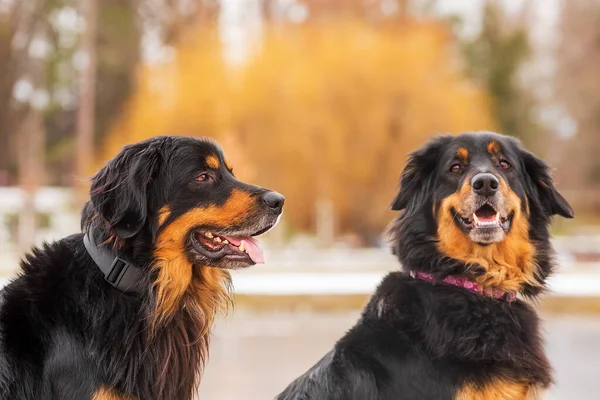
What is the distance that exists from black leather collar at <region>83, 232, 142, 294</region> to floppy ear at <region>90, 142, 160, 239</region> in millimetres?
123

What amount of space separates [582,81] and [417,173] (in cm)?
4018

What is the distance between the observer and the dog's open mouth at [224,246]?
14.4 ft

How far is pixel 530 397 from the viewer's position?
13.8 feet

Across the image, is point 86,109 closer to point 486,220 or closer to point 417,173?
point 417,173

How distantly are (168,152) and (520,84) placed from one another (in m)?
37.8

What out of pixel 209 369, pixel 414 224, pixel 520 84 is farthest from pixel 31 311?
pixel 520 84

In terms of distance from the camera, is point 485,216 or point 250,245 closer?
point 250,245

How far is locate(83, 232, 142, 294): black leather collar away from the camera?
4039 mm

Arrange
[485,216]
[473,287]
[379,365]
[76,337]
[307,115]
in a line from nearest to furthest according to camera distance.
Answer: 1. [76,337]
2. [379,365]
3. [473,287]
4. [485,216]
5. [307,115]

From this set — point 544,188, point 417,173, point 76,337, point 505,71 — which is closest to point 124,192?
point 76,337

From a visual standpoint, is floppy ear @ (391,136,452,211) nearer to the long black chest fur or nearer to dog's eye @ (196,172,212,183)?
dog's eye @ (196,172,212,183)

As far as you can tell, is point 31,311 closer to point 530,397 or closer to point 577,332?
point 530,397

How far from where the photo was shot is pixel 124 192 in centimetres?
412

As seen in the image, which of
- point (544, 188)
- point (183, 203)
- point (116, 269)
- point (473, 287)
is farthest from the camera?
point (544, 188)
